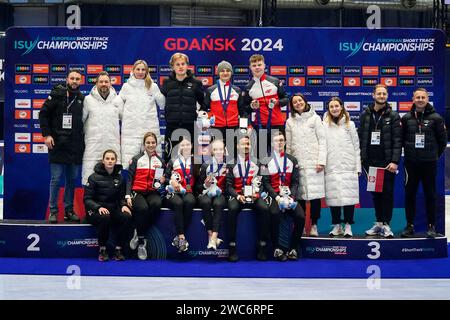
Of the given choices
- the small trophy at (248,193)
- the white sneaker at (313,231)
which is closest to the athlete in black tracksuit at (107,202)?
the small trophy at (248,193)

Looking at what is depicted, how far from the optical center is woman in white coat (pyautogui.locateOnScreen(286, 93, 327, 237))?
26.4ft

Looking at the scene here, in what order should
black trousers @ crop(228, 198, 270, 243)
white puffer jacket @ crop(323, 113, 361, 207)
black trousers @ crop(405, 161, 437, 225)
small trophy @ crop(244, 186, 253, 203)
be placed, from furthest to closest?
black trousers @ crop(405, 161, 437, 225) < white puffer jacket @ crop(323, 113, 361, 207) < small trophy @ crop(244, 186, 253, 203) < black trousers @ crop(228, 198, 270, 243)

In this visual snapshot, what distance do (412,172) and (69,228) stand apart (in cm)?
402

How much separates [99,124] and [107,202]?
3.35 ft

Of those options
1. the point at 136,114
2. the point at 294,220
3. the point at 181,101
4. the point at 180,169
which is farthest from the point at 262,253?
the point at 136,114

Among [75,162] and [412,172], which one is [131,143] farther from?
[412,172]

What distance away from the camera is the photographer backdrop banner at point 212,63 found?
8.96 m

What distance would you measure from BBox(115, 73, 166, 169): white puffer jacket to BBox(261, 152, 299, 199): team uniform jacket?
4.67 ft

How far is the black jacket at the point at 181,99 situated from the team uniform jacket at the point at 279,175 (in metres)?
1.09

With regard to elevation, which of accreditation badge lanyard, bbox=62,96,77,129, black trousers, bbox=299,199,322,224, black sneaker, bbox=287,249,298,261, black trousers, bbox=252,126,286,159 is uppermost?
accreditation badge lanyard, bbox=62,96,77,129

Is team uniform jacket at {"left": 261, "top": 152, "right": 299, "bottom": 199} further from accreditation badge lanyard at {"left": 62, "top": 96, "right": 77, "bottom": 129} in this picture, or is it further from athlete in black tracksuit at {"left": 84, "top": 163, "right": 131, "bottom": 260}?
accreditation badge lanyard at {"left": 62, "top": 96, "right": 77, "bottom": 129}

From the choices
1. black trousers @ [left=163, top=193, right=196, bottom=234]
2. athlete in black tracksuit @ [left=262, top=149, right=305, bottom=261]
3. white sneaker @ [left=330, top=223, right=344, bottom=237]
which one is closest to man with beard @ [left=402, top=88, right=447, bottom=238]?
white sneaker @ [left=330, top=223, right=344, bottom=237]

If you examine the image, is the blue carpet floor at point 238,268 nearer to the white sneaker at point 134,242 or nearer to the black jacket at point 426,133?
the white sneaker at point 134,242

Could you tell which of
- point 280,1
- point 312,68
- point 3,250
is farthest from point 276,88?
point 280,1
